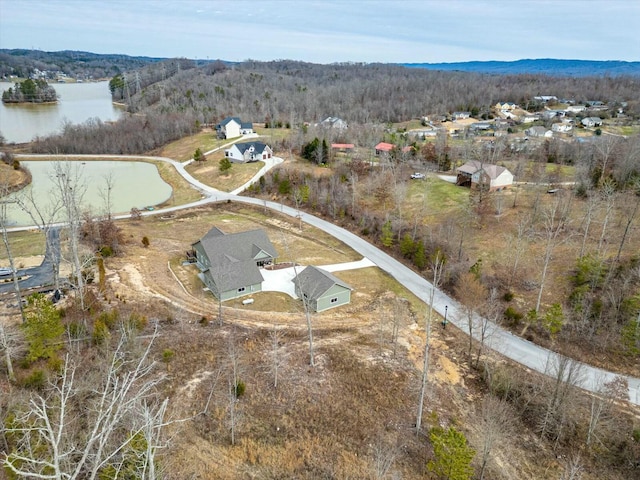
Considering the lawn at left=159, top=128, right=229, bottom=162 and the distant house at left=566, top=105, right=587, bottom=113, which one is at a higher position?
the distant house at left=566, top=105, right=587, bottom=113

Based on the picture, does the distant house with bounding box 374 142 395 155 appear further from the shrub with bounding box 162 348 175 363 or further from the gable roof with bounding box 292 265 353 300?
the shrub with bounding box 162 348 175 363

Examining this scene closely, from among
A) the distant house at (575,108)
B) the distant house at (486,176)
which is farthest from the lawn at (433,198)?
the distant house at (575,108)

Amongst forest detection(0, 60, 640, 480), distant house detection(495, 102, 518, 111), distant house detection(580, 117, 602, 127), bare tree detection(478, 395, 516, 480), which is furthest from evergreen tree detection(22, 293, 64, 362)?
distant house detection(495, 102, 518, 111)

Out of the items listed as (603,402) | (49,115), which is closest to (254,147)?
(603,402)

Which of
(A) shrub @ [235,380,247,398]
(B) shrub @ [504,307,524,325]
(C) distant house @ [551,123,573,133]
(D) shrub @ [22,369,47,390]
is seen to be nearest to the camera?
(D) shrub @ [22,369,47,390]

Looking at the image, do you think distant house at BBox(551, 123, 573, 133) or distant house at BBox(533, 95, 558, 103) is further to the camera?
distant house at BBox(533, 95, 558, 103)

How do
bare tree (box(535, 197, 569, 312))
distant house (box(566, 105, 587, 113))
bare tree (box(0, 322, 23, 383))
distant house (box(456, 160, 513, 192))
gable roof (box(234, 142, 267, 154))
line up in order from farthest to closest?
distant house (box(566, 105, 587, 113)), gable roof (box(234, 142, 267, 154)), distant house (box(456, 160, 513, 192)), bare tree (box(535, 197, 569, 312)), bare tree (box(0, 322, 23, 383))

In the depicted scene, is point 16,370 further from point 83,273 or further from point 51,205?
point 51,205
